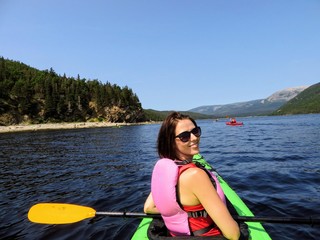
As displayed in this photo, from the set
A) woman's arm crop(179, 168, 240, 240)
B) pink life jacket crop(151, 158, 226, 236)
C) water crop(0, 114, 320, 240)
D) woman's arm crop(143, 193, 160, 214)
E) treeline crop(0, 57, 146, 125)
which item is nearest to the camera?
woman's arm crop(179, 168, 240, 240)

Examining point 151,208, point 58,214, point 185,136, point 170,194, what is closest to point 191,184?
point 170,194

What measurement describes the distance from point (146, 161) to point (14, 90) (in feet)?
278

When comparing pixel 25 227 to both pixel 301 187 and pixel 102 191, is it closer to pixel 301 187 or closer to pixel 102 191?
pixel 102 191

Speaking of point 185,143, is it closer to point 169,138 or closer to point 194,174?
point 169,138

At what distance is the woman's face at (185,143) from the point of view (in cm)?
304

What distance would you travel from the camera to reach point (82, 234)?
218 inches

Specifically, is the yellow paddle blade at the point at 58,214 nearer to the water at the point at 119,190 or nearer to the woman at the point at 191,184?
the water at the point at 119,190

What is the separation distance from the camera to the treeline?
3211 inches

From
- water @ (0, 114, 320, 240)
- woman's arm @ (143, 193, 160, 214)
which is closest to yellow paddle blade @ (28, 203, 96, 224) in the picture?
water @ (0, 114, 320, 240)

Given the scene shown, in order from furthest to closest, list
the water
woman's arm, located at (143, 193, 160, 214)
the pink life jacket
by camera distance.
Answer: the water, woman's arm, located at (143, 193, 160, 214), the pink life jacket

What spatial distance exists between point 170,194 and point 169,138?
2.32 ft

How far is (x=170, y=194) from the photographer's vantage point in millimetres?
2752

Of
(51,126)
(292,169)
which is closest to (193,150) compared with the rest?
(292,169)

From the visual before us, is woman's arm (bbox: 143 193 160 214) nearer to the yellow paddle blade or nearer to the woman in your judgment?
the woman
